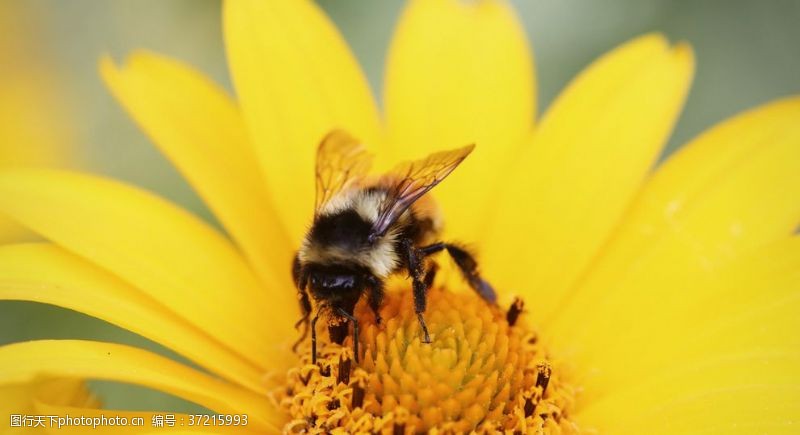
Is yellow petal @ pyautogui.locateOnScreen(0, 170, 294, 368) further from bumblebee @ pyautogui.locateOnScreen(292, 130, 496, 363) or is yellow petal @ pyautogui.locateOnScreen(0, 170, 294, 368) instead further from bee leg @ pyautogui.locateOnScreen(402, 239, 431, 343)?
bee leg @ pyautogui.locateOnScreen(402, 239, 431, 343)

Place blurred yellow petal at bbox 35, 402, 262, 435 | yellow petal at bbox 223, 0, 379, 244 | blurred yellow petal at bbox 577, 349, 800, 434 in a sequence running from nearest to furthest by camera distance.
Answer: blurred yellow petal at bbox 35, 402, 262, 435, blurred yellow petal at bbox 577, 349, 800, 434, yellow petal at bbox 223, 0, 379, 244

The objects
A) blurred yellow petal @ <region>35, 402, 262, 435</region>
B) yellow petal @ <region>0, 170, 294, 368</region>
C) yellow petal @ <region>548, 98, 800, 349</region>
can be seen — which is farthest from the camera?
yellow petal @ <region>548, 98, 800, 349</region>

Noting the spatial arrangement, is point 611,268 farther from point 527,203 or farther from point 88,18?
point 88,18

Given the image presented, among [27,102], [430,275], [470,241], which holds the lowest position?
[430,275]

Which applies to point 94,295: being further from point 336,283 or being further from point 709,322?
point 709,322

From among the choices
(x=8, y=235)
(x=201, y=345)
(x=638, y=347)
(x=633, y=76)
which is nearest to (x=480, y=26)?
(x=633, y=76)

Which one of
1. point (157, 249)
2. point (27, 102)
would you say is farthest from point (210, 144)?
point (27, 102)

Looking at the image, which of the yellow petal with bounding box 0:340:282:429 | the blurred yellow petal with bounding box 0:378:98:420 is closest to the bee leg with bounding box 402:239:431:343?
the yellow petal with bounding box 0:340:282:429

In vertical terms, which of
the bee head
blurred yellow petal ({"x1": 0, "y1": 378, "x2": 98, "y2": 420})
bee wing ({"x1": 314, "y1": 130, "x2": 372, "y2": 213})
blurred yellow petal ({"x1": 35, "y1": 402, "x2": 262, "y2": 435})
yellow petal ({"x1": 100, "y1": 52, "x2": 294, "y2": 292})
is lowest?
blurred yellow petal ({"x1": 35, "y1": 402, "x2": 262, "y2": 435})

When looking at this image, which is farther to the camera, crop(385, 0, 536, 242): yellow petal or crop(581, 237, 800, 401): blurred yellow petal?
crop(385, 0, 536, 242): yellow petal
